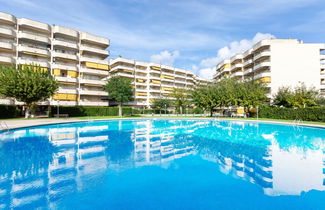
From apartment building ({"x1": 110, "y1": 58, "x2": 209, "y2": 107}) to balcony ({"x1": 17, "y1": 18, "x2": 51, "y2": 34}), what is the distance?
76.7ft

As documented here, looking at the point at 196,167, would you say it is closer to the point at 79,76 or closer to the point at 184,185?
the point at 184,185

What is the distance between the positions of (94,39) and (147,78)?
2566 centimetres

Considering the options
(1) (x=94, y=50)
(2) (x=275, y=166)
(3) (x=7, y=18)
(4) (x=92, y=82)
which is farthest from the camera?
(1) (x=94, y=50)

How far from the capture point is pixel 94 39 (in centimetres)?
4559

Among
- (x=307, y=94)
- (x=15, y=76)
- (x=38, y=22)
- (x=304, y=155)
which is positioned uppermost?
(x=38, y=22)

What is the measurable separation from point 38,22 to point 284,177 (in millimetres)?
46946

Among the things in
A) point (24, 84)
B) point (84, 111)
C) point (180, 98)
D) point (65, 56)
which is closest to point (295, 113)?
point (180, 98)

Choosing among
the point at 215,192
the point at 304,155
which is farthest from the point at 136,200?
the point at 304,155

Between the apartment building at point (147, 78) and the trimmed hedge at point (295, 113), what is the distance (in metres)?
26.9

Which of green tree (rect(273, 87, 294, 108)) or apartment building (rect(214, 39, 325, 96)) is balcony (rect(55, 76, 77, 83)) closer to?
apartment building (rect(214, 39, 325, 96))

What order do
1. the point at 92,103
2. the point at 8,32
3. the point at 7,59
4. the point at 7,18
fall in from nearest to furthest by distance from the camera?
the point at 7,59, the point at 8,32, the point at 7,18, the point at 92,103

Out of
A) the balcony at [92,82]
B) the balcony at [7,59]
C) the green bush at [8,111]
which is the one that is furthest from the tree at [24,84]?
the balcony at [92,82]

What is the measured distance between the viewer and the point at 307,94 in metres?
35.1

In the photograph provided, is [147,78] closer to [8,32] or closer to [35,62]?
[35,62]
